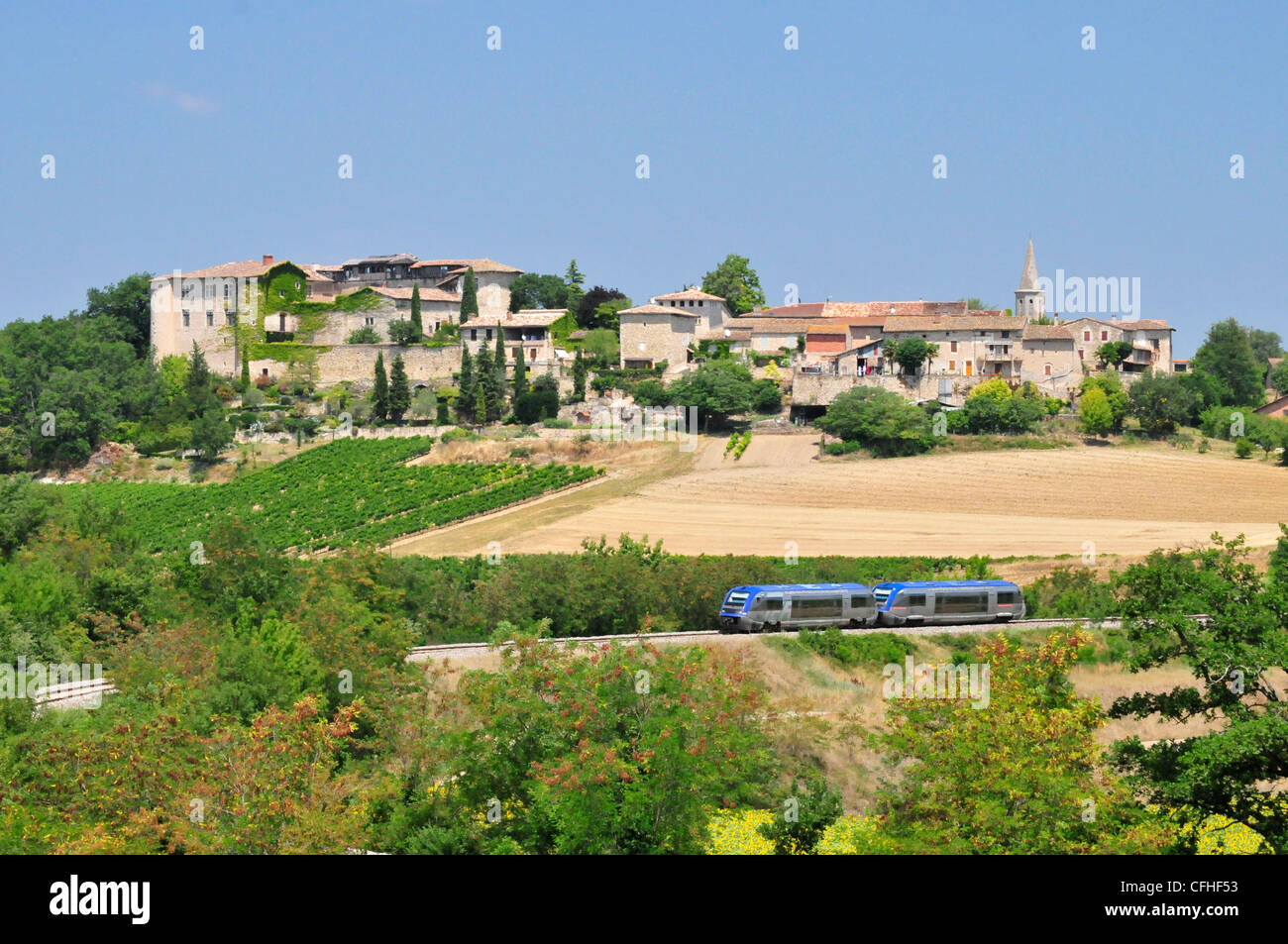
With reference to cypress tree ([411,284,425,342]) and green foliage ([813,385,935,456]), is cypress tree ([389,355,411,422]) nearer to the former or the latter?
cypress tree ([411,284,425,342])

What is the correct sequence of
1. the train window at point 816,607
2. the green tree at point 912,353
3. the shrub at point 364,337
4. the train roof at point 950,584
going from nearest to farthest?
1. the train window at point 816,607
2. the train roof at point 950,584
3. the green tree at point 912,353
4. the shrub at point 364,337

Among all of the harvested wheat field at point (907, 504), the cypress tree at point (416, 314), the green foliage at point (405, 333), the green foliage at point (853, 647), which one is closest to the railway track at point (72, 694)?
the green foliage at point (853, 647)

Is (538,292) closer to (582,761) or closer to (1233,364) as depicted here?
(1233,364)

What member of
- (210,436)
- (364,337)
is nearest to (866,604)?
(210,436)

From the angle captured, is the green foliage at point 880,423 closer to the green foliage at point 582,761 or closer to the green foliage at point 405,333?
the green foliage at point 405,333

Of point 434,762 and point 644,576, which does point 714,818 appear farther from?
point 644,576

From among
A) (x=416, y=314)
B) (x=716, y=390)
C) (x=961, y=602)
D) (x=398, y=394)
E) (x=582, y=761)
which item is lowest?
(x=961, y=602)
